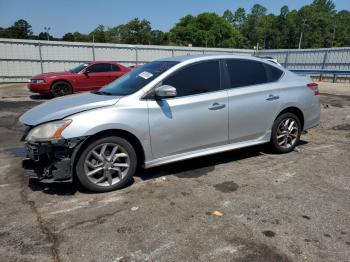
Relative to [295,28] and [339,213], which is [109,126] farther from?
[295,28]

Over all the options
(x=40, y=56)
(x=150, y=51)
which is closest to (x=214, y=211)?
(x=40, y=56)

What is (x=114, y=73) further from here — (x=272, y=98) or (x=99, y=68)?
(x=272, y=98)

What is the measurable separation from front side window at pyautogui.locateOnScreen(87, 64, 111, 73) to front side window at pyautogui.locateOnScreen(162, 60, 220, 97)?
9361 mm

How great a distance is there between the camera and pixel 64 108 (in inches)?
159

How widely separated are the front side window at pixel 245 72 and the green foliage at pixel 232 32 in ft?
300

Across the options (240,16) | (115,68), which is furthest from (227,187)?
(240,16)

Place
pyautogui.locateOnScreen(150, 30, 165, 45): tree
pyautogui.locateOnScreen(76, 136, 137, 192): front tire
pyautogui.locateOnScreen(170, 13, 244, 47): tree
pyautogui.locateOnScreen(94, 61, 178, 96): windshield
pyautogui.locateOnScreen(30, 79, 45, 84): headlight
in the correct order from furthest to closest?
pyautogui.locateOnScreen(170, 13, 244, 47): tree, pyautogui.locateOnScreen(150, 30, 165, 45): tree, pyautogui.locateOnScreen(30, 79, 45, 84): headlight, pyautogui.locateOnScreen(94, 61, 178, 96): windshield, pyautogui.locateOnScreen(76, 136, 137, 192): front tire

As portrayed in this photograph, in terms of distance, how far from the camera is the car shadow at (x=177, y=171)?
13.5ft

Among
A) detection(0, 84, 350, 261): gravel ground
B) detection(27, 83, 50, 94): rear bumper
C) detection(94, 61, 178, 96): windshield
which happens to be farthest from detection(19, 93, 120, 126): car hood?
detection(27, 83, 50, 94): rear bumper

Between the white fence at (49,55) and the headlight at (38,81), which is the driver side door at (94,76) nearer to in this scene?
the headlight at (38,81)

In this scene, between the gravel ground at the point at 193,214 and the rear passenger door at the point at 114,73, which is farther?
the rear passenger door at the point at 114,73

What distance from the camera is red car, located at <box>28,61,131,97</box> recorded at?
40.9 feet

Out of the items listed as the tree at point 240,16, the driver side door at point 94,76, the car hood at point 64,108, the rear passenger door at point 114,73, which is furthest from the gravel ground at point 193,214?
the tree at point 240,16

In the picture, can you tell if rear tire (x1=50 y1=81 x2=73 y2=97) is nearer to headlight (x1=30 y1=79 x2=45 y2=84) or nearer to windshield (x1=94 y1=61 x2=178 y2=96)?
headlight (x1=30 y1=79 x2=45 y2=84)
